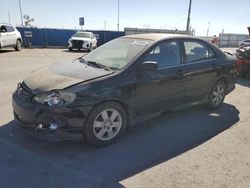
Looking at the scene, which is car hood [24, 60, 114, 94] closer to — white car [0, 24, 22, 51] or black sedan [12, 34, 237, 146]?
black sedan [12, 34, 237, 146]

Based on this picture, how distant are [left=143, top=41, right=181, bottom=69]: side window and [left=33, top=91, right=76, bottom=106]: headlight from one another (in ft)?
4.69

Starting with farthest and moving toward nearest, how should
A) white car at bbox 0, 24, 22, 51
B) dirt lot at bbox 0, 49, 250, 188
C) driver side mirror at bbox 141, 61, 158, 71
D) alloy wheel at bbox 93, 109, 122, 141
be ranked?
white car at bbox 0, 24, 22, 51, driver side mirror at bbox 141, 61, 158, 71, alloy wheel at bbox 93, 109, 122, 141, dirt lot at bbox 0, 49, 250, 188

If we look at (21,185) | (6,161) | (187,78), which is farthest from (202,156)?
(6,161)

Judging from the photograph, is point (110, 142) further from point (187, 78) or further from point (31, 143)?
point (187, 78)

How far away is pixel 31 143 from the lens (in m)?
4.01

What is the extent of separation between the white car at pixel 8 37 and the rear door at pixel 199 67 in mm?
14840

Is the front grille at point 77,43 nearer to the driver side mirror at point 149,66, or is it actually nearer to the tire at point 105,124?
the driver side mirror at point 149,66

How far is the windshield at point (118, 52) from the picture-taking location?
4410 mm

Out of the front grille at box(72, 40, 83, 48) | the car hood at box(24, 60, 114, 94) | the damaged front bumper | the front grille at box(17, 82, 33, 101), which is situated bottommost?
the front grille at box(72, 40, 83, 48)

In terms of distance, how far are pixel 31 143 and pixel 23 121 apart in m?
0.38

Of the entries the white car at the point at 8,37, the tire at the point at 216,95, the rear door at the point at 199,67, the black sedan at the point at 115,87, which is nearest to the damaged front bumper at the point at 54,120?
the black sedan at the point at 115,87

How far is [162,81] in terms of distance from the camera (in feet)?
15.1

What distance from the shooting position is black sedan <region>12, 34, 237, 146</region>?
3672 mm

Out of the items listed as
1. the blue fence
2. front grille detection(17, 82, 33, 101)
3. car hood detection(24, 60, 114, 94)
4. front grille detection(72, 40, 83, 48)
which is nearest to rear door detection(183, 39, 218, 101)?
car hood detection(24, 60, 114, 94)
